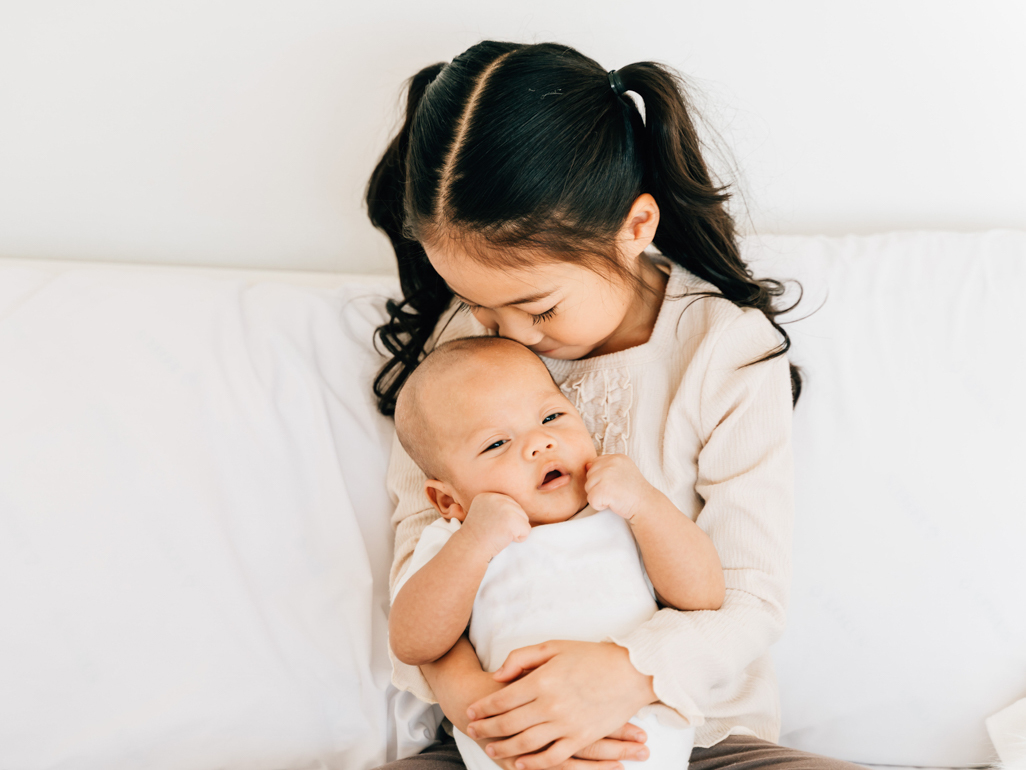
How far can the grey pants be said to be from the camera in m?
0.97

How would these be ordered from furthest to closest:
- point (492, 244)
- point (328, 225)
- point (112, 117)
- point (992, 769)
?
point (328, 225)
point (112, 117)
point (992, 769)
point (492, 244)

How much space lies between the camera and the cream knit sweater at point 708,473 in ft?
3.03

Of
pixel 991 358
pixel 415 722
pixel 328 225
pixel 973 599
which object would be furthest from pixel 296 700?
pixel 991 358

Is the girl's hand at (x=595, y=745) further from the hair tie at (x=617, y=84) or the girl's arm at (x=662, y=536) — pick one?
the hair tie at (x=617, y=84)

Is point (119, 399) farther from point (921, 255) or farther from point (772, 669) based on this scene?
point (921, 255)

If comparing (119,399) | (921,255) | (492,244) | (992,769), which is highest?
(492,244)

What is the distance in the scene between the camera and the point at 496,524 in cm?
91

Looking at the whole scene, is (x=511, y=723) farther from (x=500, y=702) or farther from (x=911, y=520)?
(x=911, y=520)

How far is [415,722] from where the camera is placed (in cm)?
113

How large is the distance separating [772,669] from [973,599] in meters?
0.33

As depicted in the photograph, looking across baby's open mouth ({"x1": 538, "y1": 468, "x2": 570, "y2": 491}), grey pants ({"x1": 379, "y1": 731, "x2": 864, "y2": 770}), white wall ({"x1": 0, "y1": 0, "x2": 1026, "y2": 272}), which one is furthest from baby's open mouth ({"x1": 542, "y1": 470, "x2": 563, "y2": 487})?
white wall ({"x1": 0, "y1": 0, "x2": 1026, "y2": 272})


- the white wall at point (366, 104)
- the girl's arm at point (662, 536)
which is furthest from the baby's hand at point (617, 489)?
the white wall at point (366, 104)

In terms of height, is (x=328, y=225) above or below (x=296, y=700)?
above

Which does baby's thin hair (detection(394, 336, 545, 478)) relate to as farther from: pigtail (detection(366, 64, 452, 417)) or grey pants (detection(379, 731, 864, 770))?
→ grey pants (detection(379, 731, 864, 770))
